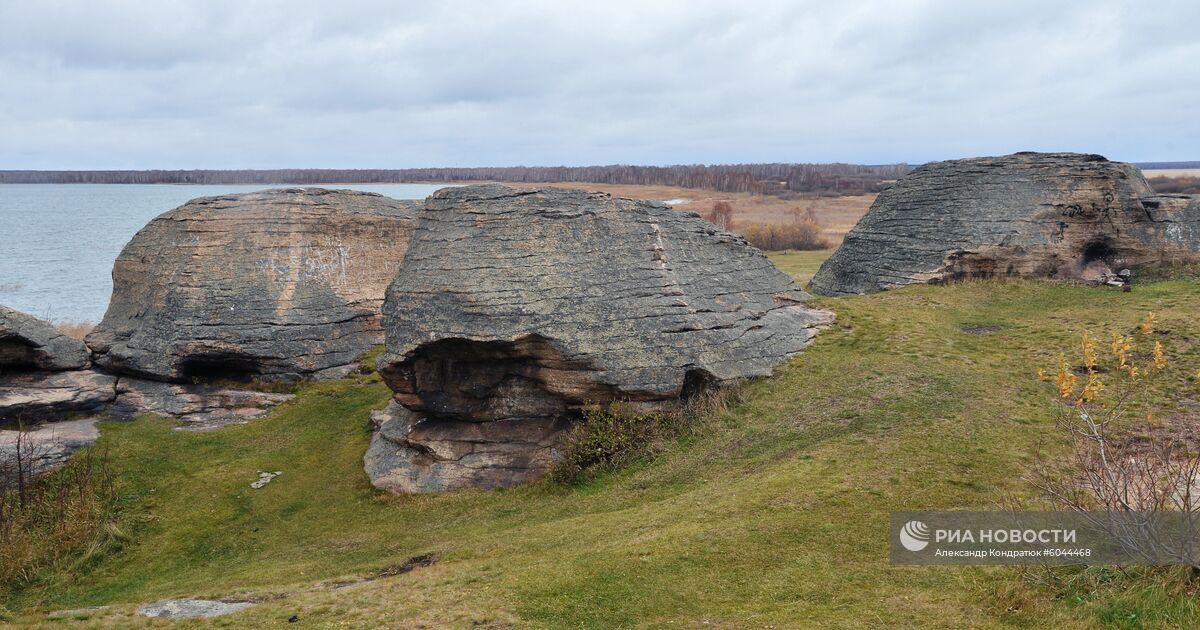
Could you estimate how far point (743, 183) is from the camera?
372ft

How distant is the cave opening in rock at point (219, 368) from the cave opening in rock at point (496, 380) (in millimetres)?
7975

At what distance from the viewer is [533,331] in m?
17.0

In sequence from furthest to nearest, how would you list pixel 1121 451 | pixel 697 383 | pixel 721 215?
1. pixel 721 215
2. pixel 697 383
3. pixel 1121 451

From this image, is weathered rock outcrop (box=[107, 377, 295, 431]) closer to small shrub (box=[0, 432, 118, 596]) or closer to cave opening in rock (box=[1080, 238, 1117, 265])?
small shrub (box=[0, 432, 118, 596])

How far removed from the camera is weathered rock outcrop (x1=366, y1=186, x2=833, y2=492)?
17.2m

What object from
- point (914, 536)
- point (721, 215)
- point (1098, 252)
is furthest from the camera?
point (721, 215)

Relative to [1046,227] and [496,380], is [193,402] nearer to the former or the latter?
[496,380]

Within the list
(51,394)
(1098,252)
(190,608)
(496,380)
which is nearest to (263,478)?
(496,380)

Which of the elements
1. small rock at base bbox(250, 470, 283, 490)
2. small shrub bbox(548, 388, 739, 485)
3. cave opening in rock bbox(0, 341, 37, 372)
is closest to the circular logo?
small shrub bbox(548, 388, 739, 485)

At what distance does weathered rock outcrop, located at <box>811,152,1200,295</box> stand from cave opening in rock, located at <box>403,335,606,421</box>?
15038mm

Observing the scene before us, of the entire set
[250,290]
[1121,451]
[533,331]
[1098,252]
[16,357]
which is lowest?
[16,357]

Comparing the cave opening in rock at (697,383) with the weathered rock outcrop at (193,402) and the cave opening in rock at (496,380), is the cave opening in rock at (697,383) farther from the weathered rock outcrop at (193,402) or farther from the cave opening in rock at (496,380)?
the weathered rock outcrop at (193,402)

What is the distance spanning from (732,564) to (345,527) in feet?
30.5

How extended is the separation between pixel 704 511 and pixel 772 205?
83123 mm
